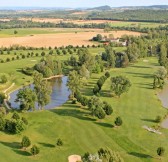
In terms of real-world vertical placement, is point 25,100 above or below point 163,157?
above

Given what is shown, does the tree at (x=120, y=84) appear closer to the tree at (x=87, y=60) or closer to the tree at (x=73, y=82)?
the tree at (x=73, y=82)

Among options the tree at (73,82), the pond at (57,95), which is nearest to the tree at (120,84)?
the tree at (73,82)

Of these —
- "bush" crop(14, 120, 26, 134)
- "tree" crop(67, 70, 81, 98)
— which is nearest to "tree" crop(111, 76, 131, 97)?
"tree" crop(67, 70, 81, 98)

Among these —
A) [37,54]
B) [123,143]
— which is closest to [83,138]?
[123,143]

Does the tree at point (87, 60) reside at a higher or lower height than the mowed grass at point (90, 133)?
higher

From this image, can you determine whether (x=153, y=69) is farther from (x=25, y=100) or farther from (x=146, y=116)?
(x=25, y=100)

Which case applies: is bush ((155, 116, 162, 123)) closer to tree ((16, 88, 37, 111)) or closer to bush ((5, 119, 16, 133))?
tree ((16, 88, 37, 111))

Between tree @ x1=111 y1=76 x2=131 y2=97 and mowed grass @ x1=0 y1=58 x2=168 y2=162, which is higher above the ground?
tree @ x1=111 y1=76 x2=131 y2=97

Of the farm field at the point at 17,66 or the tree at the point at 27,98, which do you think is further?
the farm field at the point at 17,66
